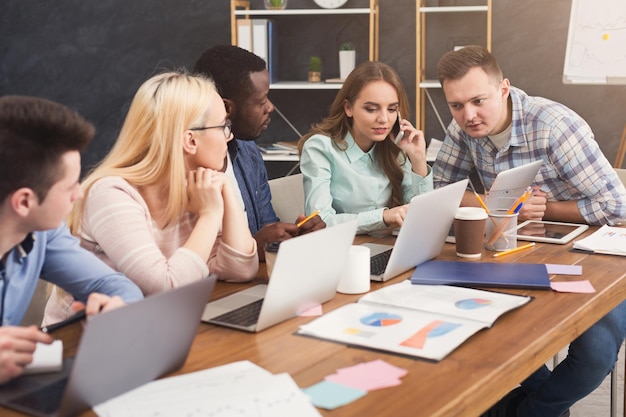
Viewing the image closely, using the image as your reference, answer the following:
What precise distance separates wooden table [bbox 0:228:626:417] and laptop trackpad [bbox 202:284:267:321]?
0.16 feet

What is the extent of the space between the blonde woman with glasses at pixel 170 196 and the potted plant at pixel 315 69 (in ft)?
8.43

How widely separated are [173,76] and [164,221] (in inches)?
13.1

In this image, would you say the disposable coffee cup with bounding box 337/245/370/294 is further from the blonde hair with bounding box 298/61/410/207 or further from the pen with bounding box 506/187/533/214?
the blonde hair with bounding box 298/61/410/207

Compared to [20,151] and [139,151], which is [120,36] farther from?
[20,151]

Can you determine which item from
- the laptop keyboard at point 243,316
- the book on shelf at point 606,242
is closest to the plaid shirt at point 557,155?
the book on shelf at point 606,242

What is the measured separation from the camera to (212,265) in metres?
1.88

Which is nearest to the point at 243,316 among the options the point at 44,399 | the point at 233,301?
the point at 233,301

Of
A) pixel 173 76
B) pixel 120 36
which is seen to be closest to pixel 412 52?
pixel 120 36

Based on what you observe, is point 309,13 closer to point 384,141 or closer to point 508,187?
point 384,141

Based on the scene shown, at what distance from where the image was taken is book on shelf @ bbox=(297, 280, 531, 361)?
4.56ft

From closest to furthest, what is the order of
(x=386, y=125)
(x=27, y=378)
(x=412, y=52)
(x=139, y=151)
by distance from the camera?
1. (x=27, y=378)
2. (x=139, y=151)
3. (x=386, y=125)
4. (x=412, y=52)

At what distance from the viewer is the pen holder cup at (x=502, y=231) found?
6.85 feet

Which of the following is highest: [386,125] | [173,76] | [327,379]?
[173,76]

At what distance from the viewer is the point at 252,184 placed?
8.18 ft
